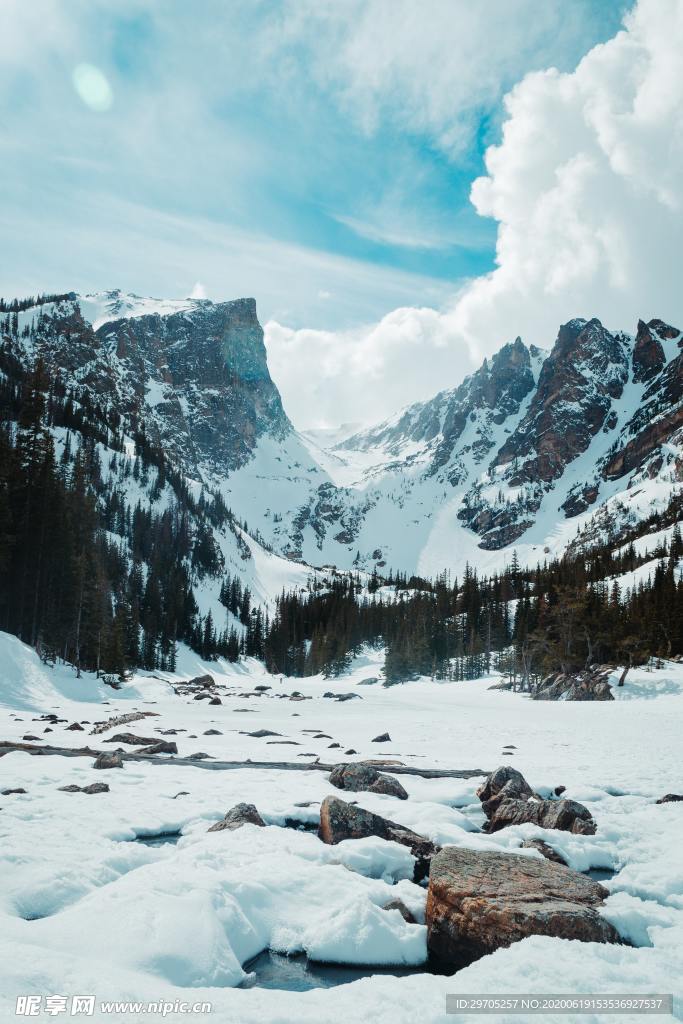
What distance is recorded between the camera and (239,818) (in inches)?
422

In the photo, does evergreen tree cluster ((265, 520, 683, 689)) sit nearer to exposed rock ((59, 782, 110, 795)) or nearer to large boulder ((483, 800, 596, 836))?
large boulder ((483, 800, 596, 836))

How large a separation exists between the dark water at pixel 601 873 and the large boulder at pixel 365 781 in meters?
4.69

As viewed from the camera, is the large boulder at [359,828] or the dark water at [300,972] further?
the large boulder at [359,828]

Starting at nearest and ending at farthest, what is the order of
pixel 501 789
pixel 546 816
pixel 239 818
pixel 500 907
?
pixel 500 907 < pixel 239 818 < pixel 546 816 < pixel 501 789

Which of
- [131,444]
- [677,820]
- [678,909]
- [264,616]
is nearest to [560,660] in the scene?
[677,820]

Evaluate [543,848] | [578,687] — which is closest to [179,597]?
[578,687]

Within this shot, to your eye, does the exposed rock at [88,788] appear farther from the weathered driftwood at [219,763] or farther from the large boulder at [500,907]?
the large boulder at [500,907]

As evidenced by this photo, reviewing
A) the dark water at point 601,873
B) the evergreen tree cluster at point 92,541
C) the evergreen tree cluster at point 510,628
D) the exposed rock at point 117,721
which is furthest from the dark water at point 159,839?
the evergreen tree cluster at point 510,628

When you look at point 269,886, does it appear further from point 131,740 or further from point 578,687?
point 578,687

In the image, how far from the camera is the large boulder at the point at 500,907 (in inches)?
264

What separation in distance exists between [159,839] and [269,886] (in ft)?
11.0

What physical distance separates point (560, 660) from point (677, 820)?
5091cm

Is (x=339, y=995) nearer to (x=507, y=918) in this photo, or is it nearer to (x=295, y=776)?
(x=507, y=918)

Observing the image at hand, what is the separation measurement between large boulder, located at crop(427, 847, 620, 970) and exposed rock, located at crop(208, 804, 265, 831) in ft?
13.0
